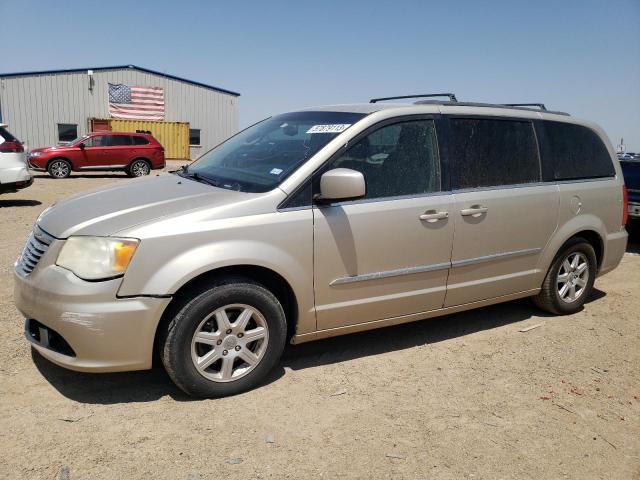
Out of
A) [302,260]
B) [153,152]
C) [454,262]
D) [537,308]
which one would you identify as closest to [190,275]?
[302,260]

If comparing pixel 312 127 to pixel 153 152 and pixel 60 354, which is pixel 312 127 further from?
pixel 153 152

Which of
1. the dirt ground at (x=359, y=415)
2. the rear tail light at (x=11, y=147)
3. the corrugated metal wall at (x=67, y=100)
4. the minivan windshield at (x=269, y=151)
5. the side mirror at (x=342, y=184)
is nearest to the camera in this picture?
the dirt ground at (x=359, y=415)

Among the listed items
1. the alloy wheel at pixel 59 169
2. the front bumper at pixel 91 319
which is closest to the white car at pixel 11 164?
the alloy wheel at pixel 59 169

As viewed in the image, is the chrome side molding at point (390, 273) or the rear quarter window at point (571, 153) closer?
the chrome side molding at point (390, 273)

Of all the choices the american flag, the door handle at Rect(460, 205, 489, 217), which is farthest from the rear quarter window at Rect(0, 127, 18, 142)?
the american flag

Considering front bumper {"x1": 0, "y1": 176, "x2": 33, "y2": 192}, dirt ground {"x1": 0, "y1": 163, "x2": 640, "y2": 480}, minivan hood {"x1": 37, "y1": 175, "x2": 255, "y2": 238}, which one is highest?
minivan hood {"x1": 37, "y1": 175, "x2": 255, "y2": 238}

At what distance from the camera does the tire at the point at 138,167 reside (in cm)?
1920

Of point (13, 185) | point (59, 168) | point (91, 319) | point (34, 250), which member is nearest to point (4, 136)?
point (13, 185)

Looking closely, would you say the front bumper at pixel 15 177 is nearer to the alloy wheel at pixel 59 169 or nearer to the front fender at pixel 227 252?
the alloy wheel at pixel 59 169

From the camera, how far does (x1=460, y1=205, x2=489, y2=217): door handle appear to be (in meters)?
3.96

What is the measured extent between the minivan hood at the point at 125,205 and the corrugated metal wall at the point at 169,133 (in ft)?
88.8

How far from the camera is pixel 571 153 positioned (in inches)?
189

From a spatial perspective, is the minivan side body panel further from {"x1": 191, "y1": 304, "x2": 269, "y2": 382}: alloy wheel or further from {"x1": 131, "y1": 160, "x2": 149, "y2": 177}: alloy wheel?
{"x1": 131, "y1": 160, "x2": 149, "y2": 177}: alloy wheel

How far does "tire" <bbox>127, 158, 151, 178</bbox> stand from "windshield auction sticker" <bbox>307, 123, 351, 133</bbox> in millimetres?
16640
